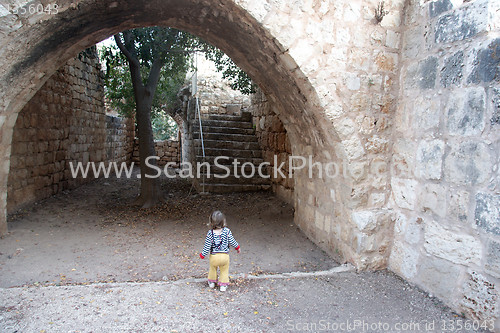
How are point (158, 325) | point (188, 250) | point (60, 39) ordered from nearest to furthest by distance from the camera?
point (158, 325) → point (60, 39) → point (188, 250)

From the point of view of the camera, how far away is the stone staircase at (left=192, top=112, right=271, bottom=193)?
712 centimetres

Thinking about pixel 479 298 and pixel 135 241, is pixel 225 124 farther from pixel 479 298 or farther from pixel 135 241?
pixel 479 298

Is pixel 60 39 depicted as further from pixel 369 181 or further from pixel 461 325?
pixel 461 325

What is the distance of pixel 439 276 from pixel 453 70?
1.72 metres

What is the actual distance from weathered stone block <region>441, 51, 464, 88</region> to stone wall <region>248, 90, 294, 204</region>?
3436mm

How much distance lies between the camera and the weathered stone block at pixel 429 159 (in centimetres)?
277

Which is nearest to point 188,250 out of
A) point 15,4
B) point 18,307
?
point 18,307

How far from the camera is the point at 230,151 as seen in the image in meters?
7.77

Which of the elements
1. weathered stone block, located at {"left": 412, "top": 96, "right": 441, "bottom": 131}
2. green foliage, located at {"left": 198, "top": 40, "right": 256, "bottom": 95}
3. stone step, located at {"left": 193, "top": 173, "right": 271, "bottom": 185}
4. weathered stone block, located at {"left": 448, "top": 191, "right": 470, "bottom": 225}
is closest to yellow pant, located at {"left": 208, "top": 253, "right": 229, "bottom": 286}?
weathered stone block, located at {"left": 448, "top": 191, "right": 470, "bottom": 225}

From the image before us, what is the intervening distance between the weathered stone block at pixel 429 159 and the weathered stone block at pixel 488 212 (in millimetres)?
410

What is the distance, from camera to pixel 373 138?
3.27 m

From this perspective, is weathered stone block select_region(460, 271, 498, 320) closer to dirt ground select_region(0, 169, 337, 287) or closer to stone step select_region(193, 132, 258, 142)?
dirt ground select_region(0, 169, 337, 287)

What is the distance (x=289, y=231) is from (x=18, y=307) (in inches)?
124

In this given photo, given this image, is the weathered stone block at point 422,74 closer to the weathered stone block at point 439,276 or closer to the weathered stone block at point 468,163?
the weathered stone block at point 468,163
